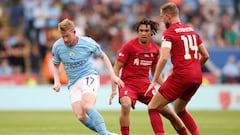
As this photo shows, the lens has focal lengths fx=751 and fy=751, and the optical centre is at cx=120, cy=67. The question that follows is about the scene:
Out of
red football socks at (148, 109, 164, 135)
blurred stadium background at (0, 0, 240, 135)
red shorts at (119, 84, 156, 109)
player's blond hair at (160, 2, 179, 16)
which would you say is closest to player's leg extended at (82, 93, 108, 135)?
red football socks at (148, 109, 164, 135)

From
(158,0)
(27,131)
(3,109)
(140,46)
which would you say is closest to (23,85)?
(3,109)

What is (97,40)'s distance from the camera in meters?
27.8

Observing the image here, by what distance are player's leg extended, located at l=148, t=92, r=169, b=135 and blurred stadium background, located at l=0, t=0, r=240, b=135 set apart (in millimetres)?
12447

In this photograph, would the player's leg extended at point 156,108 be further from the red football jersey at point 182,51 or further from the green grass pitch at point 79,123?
the green grass pitch at point 79,123

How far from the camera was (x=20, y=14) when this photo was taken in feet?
94.6

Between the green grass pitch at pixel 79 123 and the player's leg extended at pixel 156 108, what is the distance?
342 centimetres

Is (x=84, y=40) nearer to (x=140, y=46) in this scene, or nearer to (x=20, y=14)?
(x=140, y=46)

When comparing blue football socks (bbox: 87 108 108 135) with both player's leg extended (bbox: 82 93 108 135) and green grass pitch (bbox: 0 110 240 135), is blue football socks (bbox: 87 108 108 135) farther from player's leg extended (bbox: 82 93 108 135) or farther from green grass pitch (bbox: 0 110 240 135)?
green grass pitch (bbox: 0 110 240 135)

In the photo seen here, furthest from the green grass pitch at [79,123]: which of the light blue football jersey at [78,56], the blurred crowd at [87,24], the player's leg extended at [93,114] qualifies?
the player's leg extended at [93,114]

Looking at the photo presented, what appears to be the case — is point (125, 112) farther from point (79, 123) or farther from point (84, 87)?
point (79, 123)

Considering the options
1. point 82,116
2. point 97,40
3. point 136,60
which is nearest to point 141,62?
point 136,60

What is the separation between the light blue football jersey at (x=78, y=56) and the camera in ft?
43.1

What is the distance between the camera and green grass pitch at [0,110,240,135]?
55.1 ft

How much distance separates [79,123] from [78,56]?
728 cm
